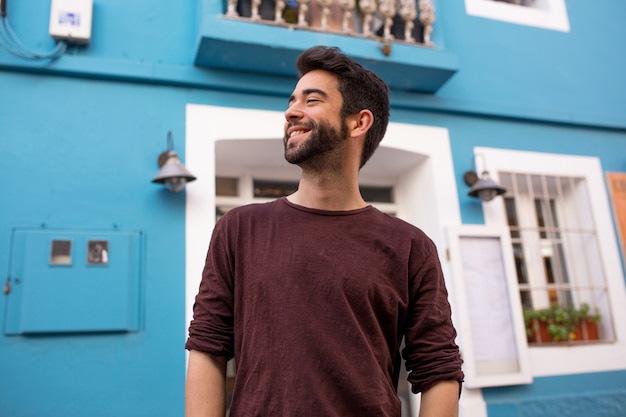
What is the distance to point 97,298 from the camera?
3.62 meters

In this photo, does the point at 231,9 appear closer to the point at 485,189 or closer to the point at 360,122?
the point at 485,189

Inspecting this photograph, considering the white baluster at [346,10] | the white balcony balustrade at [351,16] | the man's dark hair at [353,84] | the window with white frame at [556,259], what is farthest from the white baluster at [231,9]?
the window with white frame at [556,259]

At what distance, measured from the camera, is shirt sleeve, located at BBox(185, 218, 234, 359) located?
147 cm

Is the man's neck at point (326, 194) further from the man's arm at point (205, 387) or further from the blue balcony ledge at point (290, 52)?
the blue balcony ledge at point (290, 52)

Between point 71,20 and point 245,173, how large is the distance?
189 cm

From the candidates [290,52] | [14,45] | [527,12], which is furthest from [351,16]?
[14,45]

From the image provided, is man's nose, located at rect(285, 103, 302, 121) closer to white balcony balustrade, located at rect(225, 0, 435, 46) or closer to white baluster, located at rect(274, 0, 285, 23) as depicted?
white balcony balustrade, located at rect(225, 0, 435, 46)

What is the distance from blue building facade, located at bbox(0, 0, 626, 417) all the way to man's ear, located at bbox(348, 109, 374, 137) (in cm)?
244

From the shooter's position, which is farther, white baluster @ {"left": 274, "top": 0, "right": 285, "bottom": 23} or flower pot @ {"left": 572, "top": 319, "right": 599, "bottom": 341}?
flower pot @ {"left": 572, "top": 319, "right": 599, "bottom": 341}

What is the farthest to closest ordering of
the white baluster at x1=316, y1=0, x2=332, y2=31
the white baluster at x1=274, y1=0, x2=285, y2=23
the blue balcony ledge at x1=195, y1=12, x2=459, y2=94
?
1. the white baluster at x1=316, y1=0, x2=332, y2=31
2. the white baluster at x1=274, y1=0, x2=285, y2=23
3. the blue balcony ledge at x1=195, y1=12, x2=459, y2=94

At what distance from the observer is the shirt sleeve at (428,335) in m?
1.55

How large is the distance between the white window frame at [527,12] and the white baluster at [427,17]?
2.47 ft

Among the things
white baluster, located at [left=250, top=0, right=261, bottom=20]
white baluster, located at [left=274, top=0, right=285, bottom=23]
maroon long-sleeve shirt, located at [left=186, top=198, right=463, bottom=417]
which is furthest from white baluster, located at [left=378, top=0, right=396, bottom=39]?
maroon long-sleeve shirt, located at [left=186, top=198, right=463, bottom=417]

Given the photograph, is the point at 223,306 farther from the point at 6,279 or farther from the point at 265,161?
the point at 265,161
